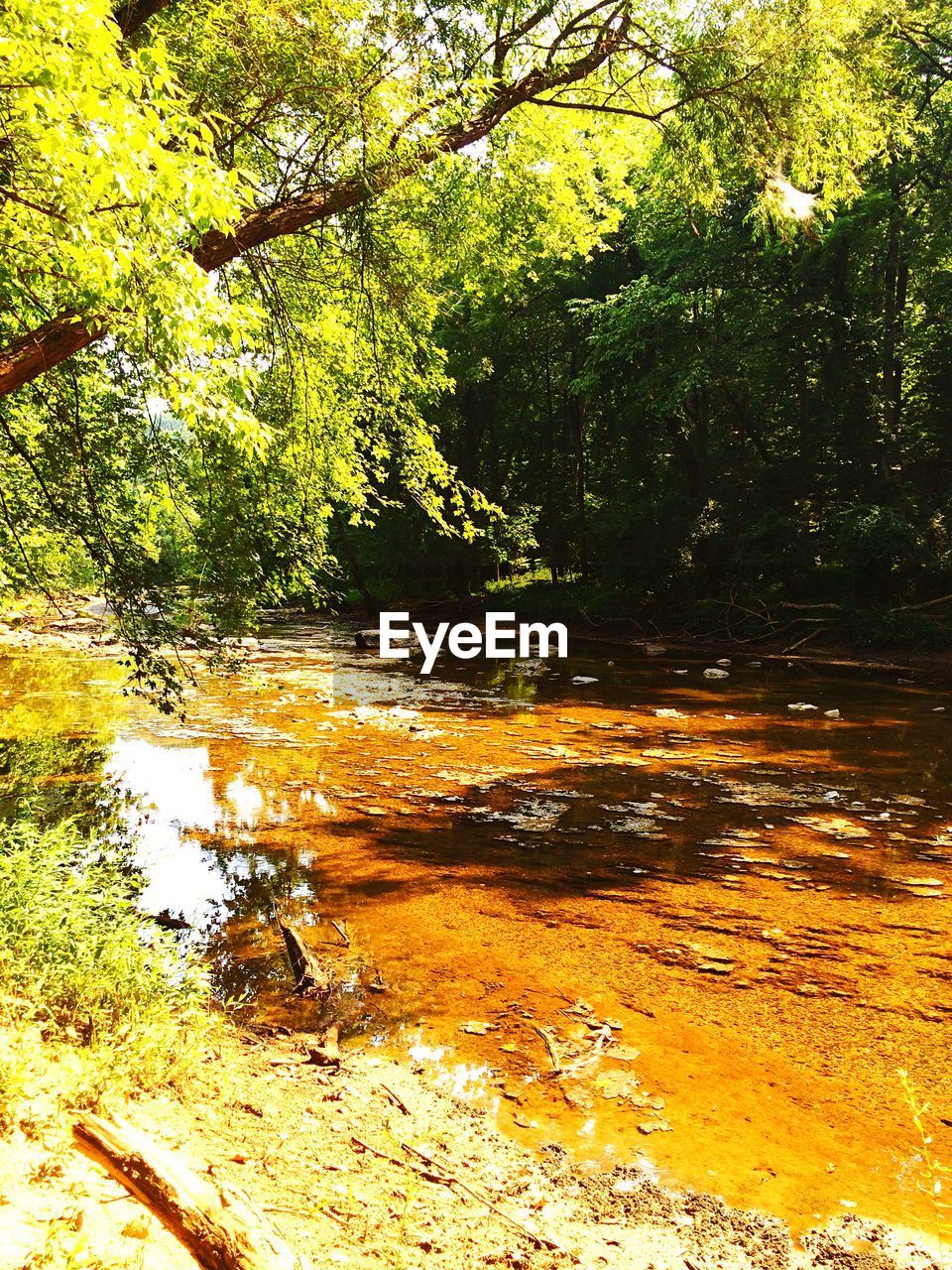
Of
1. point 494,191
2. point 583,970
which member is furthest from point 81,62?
point 494,191

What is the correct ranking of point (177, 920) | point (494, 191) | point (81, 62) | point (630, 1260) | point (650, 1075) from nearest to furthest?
point (81, 62) < point (630, 1260) < point (650, 1075) < point (177, 920) < point (494, 191)

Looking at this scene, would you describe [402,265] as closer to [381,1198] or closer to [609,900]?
[609,900]

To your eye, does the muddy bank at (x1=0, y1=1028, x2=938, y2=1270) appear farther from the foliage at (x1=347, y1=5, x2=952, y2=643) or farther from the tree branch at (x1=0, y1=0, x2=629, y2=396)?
the foliage at (x1=347, y1=5, x2=952, y2=643)

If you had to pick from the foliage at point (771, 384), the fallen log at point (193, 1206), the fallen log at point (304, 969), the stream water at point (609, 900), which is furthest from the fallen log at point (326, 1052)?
the foliage at point (771, 384)

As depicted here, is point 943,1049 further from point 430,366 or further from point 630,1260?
point 430,366

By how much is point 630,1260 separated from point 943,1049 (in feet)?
7.88

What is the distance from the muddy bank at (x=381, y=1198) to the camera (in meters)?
2.48

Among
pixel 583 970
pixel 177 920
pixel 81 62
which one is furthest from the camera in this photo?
pixel 177 920

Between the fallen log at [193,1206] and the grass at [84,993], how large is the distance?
0.46 metres

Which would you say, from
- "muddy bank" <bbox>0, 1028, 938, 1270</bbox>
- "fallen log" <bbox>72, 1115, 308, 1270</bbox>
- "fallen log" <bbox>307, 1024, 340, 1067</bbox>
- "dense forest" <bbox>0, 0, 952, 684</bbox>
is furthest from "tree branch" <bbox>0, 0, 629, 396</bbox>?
"fallen log" <bbox>307, 1024, 340, 1067</bbox>

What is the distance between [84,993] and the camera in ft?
12.2

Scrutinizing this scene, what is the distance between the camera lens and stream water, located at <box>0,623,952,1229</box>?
374 centimetres

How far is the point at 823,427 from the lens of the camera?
68.8ft

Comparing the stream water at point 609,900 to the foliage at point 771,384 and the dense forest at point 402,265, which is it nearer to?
the dense forest at point 402,265
